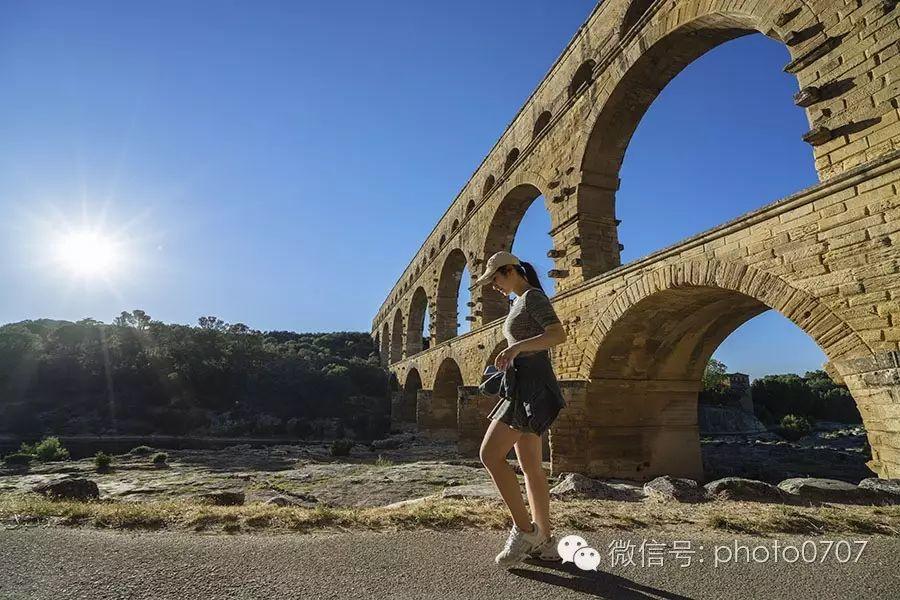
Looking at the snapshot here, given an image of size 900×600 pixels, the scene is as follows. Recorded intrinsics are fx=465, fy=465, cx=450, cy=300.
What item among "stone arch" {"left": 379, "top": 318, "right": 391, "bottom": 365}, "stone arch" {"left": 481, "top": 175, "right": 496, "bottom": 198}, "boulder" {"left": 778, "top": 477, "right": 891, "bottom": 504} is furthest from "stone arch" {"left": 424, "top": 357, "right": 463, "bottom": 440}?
"stone arch" {"left": 379, "top": 318, "right": 391, "bottom": 365}

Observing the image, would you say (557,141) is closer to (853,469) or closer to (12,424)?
(853,469)

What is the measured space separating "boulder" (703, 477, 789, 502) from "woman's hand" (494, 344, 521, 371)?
349cm

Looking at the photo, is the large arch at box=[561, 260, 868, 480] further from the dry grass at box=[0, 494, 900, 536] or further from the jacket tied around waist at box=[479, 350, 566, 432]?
the jacket tied around waist at box=[479, 350, 566, 432]

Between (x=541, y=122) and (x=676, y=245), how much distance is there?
22.9ft

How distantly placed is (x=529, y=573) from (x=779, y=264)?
497cm

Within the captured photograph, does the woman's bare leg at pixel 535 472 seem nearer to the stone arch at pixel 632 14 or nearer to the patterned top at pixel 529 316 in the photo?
the patterned top at pixel 529 316

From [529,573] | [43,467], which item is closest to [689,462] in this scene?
[529,573]

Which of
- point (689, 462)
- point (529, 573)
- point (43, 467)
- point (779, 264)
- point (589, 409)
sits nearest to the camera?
point (529, 573)

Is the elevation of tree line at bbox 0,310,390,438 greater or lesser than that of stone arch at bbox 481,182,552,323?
lesser

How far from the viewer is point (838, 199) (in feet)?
16.0

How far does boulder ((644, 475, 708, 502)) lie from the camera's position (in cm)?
462

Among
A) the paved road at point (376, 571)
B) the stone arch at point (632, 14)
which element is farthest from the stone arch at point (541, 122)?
the paved road at point (376, 571)

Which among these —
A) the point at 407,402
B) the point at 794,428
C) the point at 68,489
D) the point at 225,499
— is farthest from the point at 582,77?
the point at 794,428

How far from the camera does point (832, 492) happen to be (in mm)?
4469
